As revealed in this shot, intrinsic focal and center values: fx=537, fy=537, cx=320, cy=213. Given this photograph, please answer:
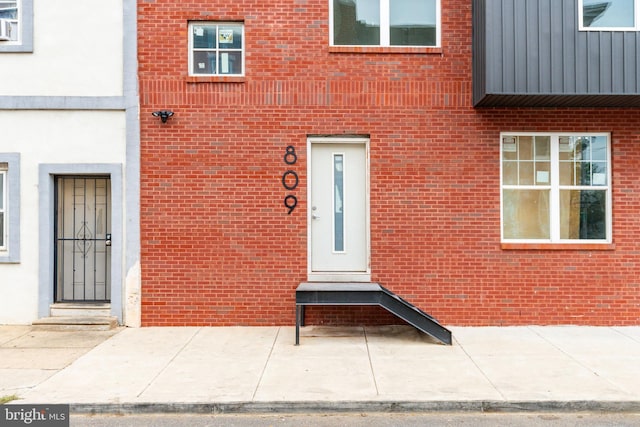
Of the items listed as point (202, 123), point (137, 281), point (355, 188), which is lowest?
point (137, 281)

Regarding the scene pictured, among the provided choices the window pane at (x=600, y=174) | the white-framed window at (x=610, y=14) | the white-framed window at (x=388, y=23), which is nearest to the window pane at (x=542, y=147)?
the window pane at (x=600, y=174)

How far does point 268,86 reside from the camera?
27.1 ft

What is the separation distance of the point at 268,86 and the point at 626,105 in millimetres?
5438

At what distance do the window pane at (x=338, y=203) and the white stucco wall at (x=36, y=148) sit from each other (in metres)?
3.28

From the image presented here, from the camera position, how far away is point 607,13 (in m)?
7.69

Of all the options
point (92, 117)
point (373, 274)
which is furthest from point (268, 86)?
point (373, 274)

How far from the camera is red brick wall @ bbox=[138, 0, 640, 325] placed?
8.23m

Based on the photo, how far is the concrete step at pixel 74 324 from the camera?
796 centimetres

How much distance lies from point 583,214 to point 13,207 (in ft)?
28.9

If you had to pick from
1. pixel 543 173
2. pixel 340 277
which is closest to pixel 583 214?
pixel 543 173

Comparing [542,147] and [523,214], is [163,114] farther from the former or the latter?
[542,147]

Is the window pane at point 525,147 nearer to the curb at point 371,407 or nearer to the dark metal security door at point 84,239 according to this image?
the curb at point 371,407

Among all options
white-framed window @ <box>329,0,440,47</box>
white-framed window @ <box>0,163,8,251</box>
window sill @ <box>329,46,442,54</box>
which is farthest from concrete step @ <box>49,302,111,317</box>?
white-framed window @ <box>329,0,440,47</box>

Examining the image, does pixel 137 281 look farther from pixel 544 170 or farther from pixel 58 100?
pixel 544 170
